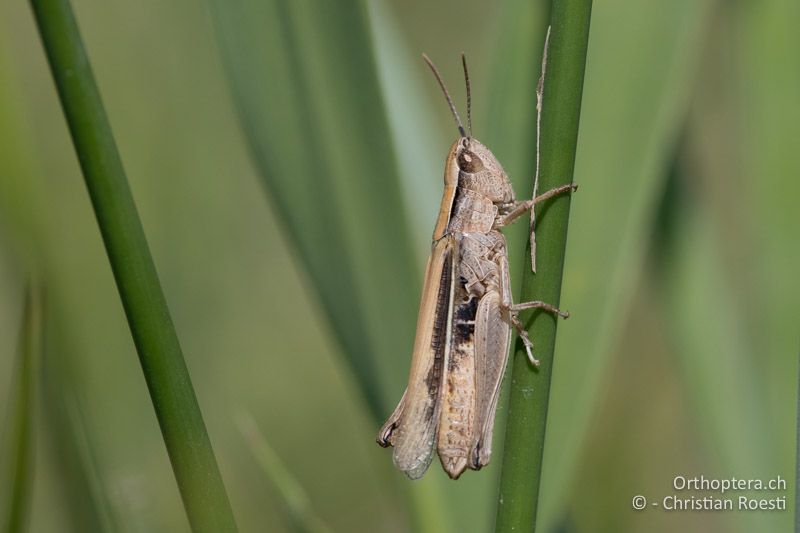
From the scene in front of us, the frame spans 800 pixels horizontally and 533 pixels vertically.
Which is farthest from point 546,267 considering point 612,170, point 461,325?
point 461,325

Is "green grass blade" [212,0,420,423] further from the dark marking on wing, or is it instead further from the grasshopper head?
the grasshopper head

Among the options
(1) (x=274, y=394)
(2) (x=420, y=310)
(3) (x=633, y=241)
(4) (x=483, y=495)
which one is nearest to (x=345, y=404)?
(1) (x=274, y=394)

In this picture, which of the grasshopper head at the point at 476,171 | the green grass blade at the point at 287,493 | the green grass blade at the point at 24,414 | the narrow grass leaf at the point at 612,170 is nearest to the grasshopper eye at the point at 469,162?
the grasshopper head at the point at 476,171

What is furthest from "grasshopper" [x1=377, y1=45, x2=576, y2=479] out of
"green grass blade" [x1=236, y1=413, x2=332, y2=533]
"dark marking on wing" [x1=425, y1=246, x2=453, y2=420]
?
"green grass blade" [x1=236, y1=413, x2=332, y2=533]

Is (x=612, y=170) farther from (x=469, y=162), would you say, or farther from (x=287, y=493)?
(x=287, y=493)

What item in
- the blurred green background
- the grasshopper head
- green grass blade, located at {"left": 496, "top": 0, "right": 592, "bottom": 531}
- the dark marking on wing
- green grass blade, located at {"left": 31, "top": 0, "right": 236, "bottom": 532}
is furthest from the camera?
the grasshopper head

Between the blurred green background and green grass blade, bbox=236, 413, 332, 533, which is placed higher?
the blurred green background

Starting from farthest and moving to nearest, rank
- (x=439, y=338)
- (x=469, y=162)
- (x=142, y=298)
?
(x=469, y=162) < (x=439, y=338) < (x=142, y=298)
